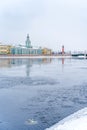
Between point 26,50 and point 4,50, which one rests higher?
point 4,50

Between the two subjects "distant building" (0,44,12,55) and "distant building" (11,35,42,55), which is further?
"distant building" (11,35,42,55)

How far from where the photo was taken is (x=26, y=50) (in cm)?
12038

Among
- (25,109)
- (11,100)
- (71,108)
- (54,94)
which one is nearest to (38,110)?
(25,109)

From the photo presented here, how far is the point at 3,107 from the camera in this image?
8.96m

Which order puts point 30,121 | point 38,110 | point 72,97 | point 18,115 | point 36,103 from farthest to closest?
point 72,97
point 36,103
point 38,110
point 18,115
point 30,121

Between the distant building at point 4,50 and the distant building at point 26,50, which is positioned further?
the distant building at point 26,50

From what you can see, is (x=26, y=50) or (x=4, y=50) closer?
(x=4, y=50)

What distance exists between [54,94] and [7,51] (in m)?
97.6

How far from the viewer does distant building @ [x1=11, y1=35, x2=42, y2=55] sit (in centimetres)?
11071

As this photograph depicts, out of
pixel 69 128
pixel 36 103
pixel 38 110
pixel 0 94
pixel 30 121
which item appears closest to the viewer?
pixel 69 128

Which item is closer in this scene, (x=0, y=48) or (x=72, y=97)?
(x=72, y=97)

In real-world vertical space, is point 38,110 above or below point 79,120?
below

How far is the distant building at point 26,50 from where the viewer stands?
111 meters

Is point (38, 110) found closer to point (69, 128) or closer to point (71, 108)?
point (71, 108)
